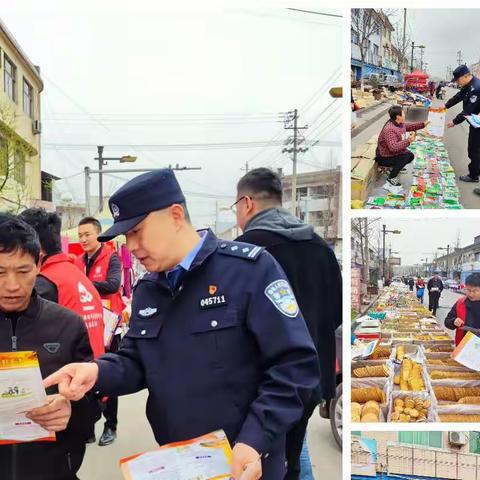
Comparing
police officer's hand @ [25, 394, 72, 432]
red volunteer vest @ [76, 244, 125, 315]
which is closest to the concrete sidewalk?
police officer's hand @ [25, 394, 72, 432]

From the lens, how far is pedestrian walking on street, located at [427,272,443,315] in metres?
2.07

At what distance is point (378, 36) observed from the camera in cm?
202

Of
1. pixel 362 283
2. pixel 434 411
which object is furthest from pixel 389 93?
pixel 434 411

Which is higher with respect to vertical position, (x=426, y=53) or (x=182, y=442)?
(x=426, y=53)

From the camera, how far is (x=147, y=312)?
127cm

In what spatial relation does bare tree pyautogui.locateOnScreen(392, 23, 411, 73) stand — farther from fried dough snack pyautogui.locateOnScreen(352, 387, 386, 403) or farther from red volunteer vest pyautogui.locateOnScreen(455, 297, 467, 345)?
fried dough snack pyautogui.locateOnScreen(352, 387, 386, 403)

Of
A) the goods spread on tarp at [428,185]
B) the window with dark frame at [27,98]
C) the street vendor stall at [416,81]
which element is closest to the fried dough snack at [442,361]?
the goods spread on tarp at [428,185]

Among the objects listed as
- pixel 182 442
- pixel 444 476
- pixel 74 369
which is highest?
pixel 74 369

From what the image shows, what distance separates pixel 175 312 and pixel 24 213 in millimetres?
1243

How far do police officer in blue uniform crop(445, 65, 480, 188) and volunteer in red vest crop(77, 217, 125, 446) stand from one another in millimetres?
2102

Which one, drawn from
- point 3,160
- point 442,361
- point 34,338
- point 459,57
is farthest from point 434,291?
point 3,160

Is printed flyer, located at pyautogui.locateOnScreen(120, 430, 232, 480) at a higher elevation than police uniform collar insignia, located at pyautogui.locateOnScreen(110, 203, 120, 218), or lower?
lower

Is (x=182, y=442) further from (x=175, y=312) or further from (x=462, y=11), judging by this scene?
(x=462, y=11)

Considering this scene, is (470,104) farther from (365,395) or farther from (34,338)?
(34,338)
